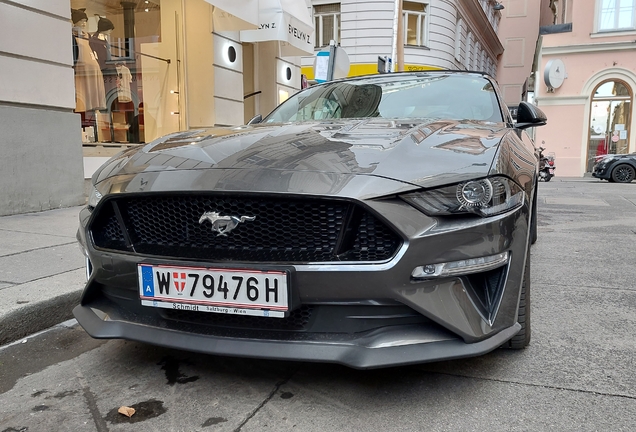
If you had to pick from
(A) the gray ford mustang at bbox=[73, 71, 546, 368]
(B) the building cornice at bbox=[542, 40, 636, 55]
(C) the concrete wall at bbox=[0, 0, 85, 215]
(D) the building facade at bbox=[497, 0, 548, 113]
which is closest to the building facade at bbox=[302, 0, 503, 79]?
(B) the building cornice at bbox=[542, 40, 636, 55]

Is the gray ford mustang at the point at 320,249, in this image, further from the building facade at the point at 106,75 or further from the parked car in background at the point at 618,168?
the parked car in background at the point at 618,168

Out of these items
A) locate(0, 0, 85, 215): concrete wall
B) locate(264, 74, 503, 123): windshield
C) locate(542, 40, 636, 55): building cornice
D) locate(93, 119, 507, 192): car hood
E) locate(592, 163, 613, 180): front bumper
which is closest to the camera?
locate(93, 119, 507, 192): car hood

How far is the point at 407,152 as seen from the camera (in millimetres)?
1948

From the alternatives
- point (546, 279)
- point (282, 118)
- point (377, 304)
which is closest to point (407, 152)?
point (377, 304)

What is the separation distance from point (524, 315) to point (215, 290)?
1257mm

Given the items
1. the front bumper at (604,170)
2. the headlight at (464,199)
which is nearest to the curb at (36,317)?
the headlight at (464,199)

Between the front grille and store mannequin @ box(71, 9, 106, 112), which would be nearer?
the front grille

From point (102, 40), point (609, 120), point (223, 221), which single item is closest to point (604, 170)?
point (609, 120)

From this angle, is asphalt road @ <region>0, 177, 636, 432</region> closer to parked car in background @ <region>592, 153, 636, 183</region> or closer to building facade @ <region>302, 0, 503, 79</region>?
parked car in background @ <region>592, 153, 636, 183</region>

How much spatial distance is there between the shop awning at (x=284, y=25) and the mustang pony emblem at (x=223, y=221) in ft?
24.6

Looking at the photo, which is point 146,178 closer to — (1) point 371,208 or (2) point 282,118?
(1) point 371,208

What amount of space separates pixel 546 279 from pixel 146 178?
2.87 metres

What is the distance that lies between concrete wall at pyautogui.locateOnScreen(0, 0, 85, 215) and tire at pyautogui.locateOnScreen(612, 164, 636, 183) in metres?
15.2

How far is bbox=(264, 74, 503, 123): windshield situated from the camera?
3.09 metres
